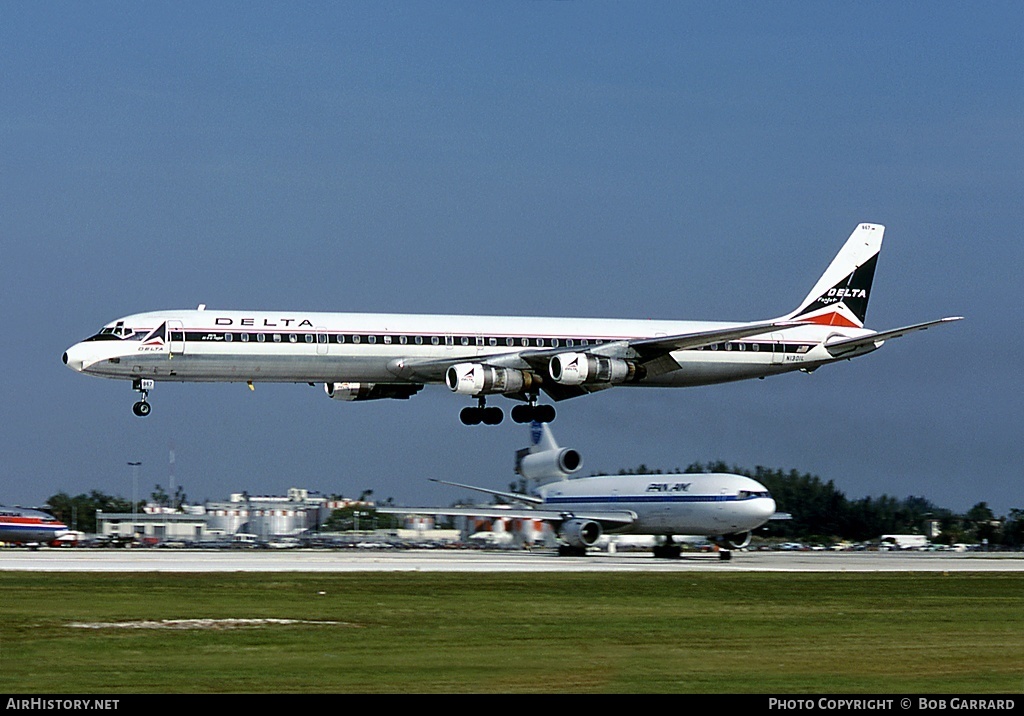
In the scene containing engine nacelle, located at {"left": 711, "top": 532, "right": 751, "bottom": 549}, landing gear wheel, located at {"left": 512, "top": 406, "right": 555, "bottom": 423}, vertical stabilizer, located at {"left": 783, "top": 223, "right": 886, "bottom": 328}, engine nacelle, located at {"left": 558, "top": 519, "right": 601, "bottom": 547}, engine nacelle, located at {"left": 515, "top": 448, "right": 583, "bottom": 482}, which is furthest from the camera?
engine nacelle, located at {"left": 515, "top": 448, "right": 583, "bottom": 482}

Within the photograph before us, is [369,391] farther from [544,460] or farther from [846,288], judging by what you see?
[544,460]

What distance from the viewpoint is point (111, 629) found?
29.3 metres

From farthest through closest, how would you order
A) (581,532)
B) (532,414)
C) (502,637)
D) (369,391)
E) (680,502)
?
(680,502)
(581,532)
(369,391)
(532,414)
(502,637)

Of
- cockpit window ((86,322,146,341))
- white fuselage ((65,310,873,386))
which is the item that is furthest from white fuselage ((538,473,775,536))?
cockpit window ((86,322,146,341))

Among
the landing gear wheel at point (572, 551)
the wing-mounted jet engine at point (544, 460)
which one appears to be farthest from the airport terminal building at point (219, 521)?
the landing gear wheel at point (572, 551)

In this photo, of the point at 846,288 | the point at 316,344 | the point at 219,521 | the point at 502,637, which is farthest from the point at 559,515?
the point at 219,521

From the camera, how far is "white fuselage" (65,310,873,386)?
55.5 m

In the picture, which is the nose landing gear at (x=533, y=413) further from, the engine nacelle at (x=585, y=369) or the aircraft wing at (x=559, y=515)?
the aircraft wing at (x=559, y=515)

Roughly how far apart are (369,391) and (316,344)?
308 inches

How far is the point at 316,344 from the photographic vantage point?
56.7m

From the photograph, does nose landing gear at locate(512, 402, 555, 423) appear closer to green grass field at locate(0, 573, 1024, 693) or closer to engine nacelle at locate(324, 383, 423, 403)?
engine nacelle at locate(324, 383, 423, 403)

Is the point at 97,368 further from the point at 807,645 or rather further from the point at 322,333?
the point at 807,645

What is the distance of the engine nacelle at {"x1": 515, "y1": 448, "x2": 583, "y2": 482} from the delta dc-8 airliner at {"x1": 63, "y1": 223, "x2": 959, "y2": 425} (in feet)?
→ 84.0
